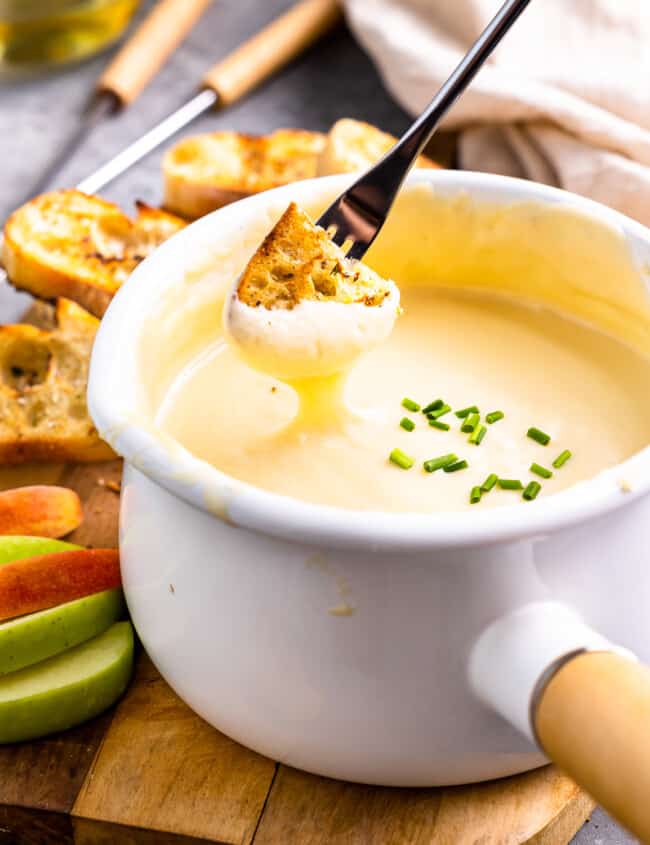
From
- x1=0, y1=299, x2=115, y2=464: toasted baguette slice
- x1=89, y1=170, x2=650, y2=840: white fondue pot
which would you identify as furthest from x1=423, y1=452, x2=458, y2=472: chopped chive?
x1=0, y1=299, x2=115, y2=464: toasted baguette slice

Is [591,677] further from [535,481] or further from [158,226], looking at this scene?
[158,226]

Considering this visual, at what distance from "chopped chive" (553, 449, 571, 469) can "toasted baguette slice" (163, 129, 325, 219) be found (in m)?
0.99

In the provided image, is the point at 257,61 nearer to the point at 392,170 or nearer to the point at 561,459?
the point at 392,170

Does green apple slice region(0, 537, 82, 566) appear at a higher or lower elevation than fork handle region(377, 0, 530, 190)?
lower

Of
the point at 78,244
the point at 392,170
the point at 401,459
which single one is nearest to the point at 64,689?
the point at 401,459

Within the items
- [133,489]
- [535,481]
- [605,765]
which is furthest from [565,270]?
[605,765]

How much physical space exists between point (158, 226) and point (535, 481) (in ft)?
3.40

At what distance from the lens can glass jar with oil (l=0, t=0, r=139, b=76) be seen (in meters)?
2.86

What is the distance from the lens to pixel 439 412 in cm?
150

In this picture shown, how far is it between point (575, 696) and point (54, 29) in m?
2.37

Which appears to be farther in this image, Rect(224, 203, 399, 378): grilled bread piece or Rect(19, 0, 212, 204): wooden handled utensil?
Rect(19, 0, 212, 204): wooden handled utensil

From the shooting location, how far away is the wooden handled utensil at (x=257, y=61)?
272cm

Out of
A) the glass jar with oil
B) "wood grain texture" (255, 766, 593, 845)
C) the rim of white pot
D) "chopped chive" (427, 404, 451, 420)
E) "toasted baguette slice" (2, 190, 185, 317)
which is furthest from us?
the glass jar with oil

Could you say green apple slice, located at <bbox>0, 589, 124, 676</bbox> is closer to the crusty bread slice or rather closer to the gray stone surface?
the crusty bread slice
